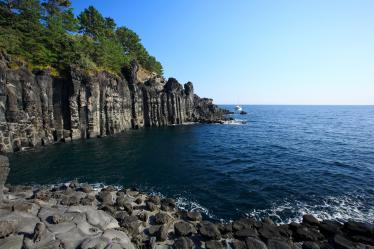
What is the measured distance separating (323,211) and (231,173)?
41.7 feet

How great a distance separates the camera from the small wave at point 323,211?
20.1m

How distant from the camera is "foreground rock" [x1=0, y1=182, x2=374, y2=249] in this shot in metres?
13.5

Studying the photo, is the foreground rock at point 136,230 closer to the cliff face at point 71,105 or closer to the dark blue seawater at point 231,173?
the dark blue seawater at point 231,173

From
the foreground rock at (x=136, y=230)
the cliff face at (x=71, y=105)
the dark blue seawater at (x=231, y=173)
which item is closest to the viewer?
the foreground rock at (x=136, y=230)

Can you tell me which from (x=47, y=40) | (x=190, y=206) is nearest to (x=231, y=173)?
(x=190, y=206)

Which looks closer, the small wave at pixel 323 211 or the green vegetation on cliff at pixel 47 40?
the small wave at pixel 323 211

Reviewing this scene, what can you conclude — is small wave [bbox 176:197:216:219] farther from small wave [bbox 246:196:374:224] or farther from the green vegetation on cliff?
the green vegetation on cliff

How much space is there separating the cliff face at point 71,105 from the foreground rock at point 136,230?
26887 millimetres

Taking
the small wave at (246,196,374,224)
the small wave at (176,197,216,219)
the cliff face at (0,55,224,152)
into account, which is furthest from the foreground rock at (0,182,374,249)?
the cliff face at (0,55,224,152)

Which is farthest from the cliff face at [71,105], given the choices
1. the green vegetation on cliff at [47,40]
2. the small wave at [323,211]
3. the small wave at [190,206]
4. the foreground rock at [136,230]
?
the small wave at [323,211]

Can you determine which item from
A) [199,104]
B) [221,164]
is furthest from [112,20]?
[221,164]

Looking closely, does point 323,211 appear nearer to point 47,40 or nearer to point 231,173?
point 231,173

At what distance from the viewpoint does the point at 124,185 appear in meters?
27.0

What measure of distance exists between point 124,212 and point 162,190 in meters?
7.87
